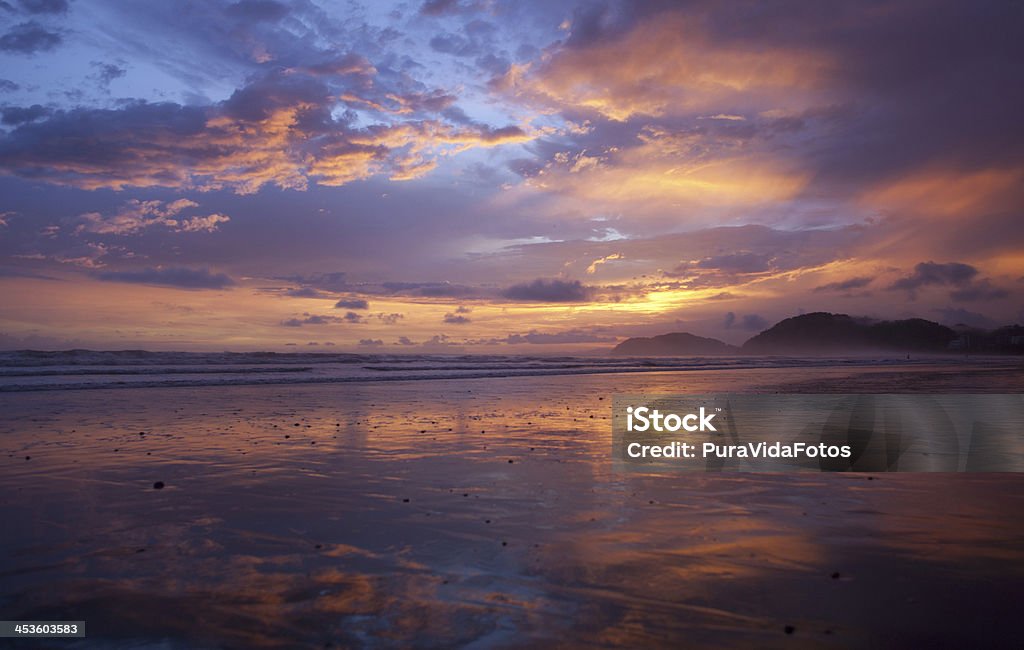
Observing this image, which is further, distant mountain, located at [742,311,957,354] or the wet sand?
distant mountain, located at [742,311,957,354]

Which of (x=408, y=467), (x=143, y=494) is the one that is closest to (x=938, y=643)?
(x=408, y=467)

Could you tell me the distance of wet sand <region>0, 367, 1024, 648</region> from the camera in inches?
181

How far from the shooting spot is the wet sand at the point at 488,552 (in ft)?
15.1

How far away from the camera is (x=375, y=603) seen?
500 cm

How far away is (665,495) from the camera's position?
28.2 ft

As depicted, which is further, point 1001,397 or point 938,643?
point 1001,397

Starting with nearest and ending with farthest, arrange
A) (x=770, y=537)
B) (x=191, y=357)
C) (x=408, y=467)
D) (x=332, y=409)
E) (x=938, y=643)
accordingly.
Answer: (x=938, y=643), (x=770, y=537), (x=408, y=467), (x=332, y=409), (x=191, y=357)

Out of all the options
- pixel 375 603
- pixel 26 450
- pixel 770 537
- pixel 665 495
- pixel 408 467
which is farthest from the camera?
pixel 26 450

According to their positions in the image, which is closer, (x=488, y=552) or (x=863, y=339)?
(x=488, y=552)

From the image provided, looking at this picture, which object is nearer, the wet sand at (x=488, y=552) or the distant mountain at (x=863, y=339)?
the wet sand at (x=488, y=552)

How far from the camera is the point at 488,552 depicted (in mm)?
6207

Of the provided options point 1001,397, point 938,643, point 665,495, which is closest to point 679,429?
point 665,495

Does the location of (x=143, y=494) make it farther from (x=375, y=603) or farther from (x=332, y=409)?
(x=332, y=409)

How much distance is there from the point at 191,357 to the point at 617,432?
49.6 meters
